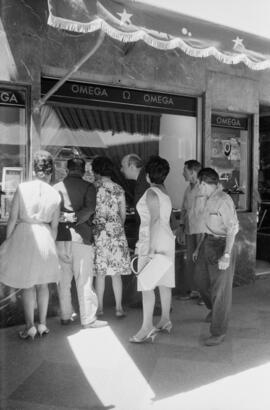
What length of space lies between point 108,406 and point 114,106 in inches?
157

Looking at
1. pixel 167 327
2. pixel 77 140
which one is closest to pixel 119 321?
pixel 167 327

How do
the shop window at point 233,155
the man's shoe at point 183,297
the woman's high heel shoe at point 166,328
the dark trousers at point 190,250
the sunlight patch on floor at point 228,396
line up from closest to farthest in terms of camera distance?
the sunlight patch on floor at point 228,396, the woman's high heel shoe at point 166,328, the dark trousers at point 190,250, the man's shoe at point 183,297, the shop window at point 233,155

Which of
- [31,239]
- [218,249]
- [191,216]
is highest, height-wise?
[191,216]

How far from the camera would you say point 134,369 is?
4285 millimetres

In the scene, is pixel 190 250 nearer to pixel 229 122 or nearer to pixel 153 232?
pixel 153 232

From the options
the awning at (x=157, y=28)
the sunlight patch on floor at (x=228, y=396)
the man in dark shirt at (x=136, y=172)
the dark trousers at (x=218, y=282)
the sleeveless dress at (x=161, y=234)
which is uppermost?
the awning at (x=157, y=28)

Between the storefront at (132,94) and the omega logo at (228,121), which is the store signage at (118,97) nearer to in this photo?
A: the storefront at (132,94)

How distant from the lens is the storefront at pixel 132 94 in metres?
5.07

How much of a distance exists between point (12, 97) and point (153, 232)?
218 cm

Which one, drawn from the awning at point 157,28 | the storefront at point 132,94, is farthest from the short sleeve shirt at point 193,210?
the awning at point 157,28

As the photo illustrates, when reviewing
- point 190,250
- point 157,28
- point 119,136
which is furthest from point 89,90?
point 190,250

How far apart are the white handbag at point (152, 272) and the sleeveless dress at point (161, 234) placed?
0.17 ft

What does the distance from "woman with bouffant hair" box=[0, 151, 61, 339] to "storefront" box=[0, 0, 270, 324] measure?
0.77 metres

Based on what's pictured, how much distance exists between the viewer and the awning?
14.6 feet
